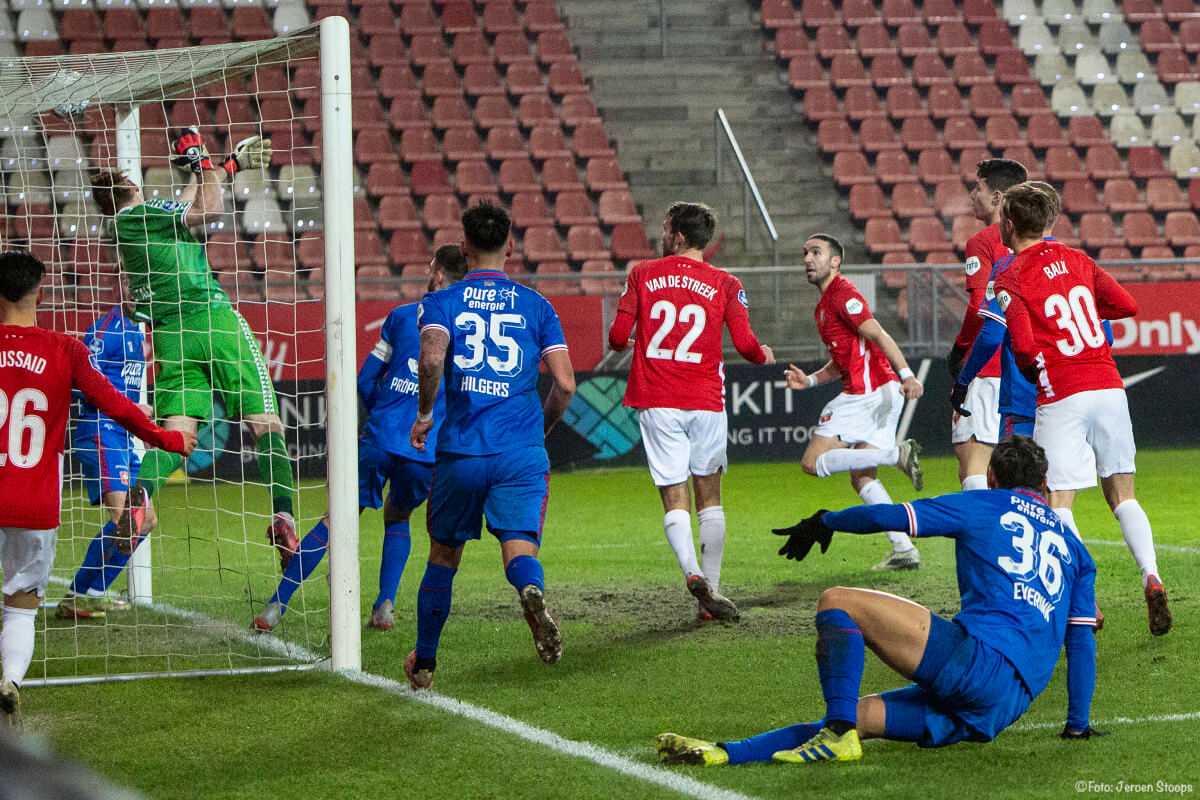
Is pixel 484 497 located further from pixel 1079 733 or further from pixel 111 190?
pixel 111 190

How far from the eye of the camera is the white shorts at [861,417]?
7.22 m

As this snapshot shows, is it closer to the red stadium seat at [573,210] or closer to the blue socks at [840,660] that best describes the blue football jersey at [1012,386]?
the blue socks at [840,660]

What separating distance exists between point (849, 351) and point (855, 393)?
0.79 ft

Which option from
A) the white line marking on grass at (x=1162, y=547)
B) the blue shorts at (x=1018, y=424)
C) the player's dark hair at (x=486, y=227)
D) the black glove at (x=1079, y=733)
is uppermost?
the player's dark hair at (x=486, y=227)

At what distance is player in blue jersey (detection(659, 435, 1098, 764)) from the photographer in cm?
351

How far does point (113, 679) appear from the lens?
199 inches

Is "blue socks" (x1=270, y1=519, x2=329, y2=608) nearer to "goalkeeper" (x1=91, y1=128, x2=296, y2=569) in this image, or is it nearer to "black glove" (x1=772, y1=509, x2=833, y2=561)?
"goalkeeper" (x1=91, y1=128, x2=296, y2=569)

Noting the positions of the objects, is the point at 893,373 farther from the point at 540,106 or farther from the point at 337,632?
the point at 540,106

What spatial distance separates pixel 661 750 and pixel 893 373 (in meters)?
4.10

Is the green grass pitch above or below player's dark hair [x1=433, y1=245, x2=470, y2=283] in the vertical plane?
below

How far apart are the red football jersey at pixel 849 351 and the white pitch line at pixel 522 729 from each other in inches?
133

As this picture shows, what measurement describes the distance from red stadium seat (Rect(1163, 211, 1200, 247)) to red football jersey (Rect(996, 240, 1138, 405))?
12.9 metres

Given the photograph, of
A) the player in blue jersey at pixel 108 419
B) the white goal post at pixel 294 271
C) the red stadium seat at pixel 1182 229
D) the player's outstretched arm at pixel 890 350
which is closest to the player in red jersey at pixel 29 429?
the white goal post at pixel 294 271

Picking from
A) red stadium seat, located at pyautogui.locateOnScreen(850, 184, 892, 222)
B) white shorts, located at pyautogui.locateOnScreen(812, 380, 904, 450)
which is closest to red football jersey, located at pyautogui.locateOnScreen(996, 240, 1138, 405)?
white shorts, located at pyautogui.locateOnScreen(812, 380, 904, 450)
